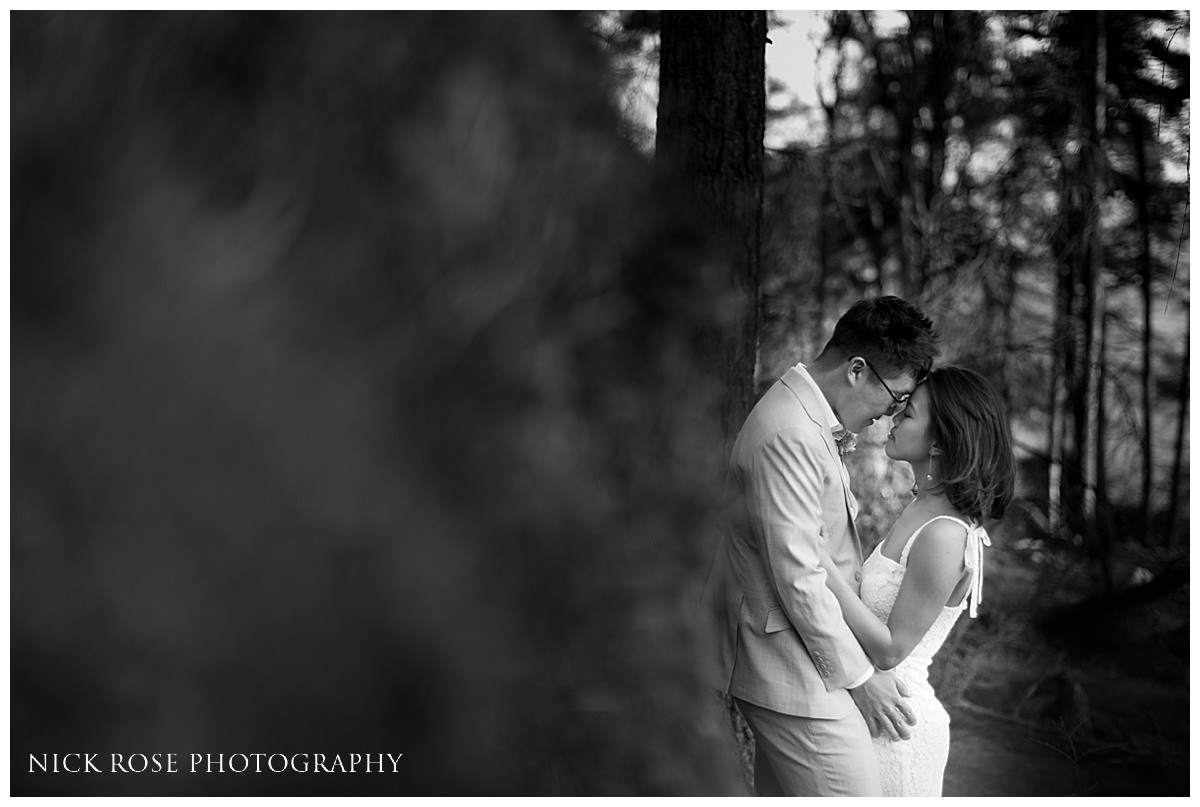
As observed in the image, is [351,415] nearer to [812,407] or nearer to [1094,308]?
[812,407]

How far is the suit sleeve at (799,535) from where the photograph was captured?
136 cm

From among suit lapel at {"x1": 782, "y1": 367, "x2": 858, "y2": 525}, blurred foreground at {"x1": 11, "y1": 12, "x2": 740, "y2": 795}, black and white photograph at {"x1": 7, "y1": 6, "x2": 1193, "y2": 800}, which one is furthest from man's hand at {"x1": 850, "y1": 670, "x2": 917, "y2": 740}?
blurred foreground at {"x1": 11, "y1": 12, "x2": 740, "y2": 795}

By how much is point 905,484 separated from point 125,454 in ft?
11.2

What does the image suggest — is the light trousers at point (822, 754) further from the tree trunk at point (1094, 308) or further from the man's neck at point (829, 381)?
the tree trunk at point (1094, 308)

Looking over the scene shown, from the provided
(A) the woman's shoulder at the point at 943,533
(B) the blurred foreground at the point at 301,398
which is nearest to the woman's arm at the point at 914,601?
(A) the woman's shoulder at the point at 943,533

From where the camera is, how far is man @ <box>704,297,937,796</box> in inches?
54.1

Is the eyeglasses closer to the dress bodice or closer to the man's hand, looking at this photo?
the dress bodice

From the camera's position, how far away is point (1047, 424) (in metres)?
4.17

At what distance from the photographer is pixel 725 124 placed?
73.5 inches

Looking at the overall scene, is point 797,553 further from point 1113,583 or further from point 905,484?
point 1113,583

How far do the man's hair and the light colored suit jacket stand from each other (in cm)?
11

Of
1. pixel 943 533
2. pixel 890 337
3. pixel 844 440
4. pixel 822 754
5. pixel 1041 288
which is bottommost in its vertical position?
pixel 822 754

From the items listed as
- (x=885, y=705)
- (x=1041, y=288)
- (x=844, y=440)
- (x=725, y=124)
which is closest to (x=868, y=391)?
(x=844, y=440)

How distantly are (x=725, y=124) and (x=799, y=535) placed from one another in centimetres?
86
